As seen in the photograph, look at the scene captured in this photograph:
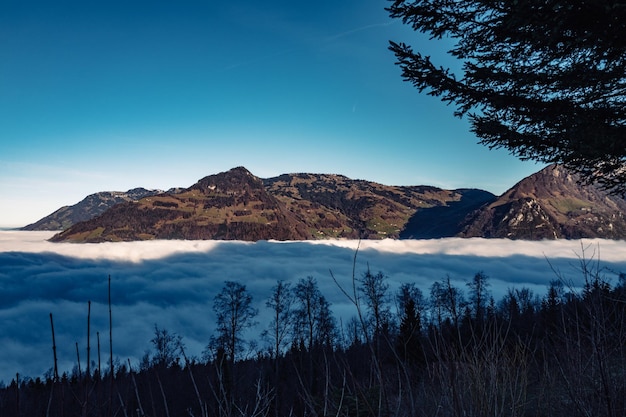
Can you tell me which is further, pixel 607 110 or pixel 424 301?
pixel 424 301

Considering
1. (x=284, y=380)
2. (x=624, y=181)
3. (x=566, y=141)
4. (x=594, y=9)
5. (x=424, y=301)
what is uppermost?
(x=594, y=9)

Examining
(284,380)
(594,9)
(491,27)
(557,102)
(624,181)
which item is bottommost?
(284,380)

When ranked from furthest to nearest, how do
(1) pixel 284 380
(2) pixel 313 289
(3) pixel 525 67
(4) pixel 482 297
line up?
(4) pixel 482 297
(2) pixel 313 289
(1) pixel 284 380
(3) pixel 525 67

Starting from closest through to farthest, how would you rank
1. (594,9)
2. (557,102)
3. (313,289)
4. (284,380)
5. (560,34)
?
1. (594,9)
2. (560,34)
3. (557,102)
4. (284,380)
5. (313,289)

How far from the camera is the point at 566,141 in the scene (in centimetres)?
653

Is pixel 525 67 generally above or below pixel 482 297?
above

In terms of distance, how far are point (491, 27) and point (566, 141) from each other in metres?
2.56

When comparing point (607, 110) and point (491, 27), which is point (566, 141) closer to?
point (607, 110)

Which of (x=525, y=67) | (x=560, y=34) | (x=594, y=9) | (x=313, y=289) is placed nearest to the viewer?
(x=594, y=9)

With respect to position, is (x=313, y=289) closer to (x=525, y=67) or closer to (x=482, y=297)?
(x=482, y=297)

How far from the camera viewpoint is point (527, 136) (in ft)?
23.1

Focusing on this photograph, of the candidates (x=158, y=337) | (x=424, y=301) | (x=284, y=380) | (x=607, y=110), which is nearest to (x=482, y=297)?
(x=424, y=301)

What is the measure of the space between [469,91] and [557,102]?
150 centimetres

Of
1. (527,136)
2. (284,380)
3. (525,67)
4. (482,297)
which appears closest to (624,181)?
(527,136)
